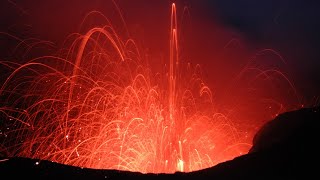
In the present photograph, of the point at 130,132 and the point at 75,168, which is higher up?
the point at 130,132

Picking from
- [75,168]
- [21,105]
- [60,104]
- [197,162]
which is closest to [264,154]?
[75,168]

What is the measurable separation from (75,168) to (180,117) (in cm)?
1215

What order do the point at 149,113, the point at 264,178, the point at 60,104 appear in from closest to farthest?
the point at 264,178
the point at 149,113
the point at 60,104

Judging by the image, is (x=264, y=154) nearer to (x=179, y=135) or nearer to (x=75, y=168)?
(x=75, y=168)

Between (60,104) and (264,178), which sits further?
(60,104)

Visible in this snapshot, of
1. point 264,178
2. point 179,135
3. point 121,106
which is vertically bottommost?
point 264,178

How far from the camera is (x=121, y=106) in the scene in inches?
817

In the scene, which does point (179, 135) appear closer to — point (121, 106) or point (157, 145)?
point (157, 145)

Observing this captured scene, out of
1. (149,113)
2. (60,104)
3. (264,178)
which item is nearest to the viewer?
(264,178)

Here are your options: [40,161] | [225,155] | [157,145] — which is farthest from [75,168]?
[225,155]

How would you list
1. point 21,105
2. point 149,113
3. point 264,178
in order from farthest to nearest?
point 21,105
point 149,113
point 264,178

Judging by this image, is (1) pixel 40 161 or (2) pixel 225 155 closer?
(1) pixel 40 161

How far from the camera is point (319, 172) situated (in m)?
9.23

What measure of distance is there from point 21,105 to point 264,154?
1300 inches
